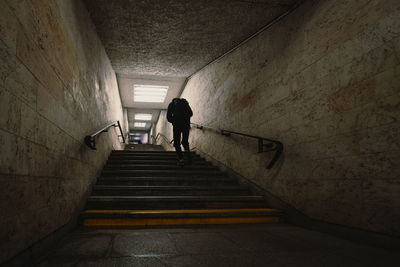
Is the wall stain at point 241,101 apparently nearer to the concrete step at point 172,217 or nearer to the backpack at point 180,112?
the backpack at point 180,112

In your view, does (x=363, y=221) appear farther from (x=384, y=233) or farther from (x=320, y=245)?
(x=320, y=245)

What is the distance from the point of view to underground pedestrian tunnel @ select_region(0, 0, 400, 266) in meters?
2.00

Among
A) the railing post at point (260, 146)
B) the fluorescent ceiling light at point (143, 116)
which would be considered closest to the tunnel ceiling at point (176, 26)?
the railing post at point (260, 146)

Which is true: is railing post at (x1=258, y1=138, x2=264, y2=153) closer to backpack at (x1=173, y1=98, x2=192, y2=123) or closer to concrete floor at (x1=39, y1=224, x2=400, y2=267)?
concrete floor at (x1=39, y1=224, x2=400, y2=267)

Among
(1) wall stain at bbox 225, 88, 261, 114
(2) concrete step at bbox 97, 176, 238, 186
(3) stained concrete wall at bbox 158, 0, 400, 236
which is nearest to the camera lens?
(3) stained concrete wall at bbox 158, 0, 400, 236

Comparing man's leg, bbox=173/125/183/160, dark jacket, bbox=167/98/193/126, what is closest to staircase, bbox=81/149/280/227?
man's leg, bbox=173/125/183/160

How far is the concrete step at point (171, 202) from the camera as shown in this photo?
3732mm

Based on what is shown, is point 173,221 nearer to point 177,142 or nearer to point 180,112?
point 177,142

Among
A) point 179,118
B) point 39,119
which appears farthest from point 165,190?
point 39,119

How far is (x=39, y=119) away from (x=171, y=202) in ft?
7.53

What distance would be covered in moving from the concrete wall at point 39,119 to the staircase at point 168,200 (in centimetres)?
47

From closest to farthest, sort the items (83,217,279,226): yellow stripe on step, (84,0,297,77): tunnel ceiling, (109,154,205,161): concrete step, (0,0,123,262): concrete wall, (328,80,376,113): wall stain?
(0,0,123,262): concrete wall < (328,80,376,113): wall stain < (83,217,279,226): yellow stripe on step < (84,0,297,77): tunnel ceiling < (109,154,205,161): concrete step

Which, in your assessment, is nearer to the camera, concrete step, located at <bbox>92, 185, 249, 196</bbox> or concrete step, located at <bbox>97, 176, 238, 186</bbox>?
concrete step, located at <bbox>92, 185, 249, 196</bbox>

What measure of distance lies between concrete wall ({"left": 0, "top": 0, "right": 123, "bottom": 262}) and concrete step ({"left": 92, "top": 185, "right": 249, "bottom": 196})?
64 cm
